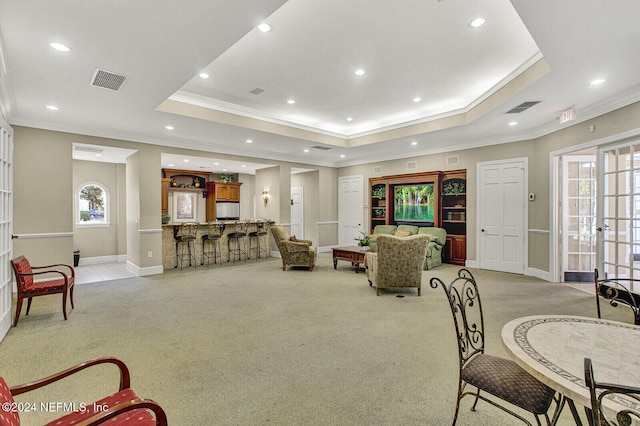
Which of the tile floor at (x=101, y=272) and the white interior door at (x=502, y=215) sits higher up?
the white interior door at (x=502, y=215)

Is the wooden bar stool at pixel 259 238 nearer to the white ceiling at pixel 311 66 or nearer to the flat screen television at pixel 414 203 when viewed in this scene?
the white ceiling at pixel 311 66

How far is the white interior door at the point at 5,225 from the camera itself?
3.42 m

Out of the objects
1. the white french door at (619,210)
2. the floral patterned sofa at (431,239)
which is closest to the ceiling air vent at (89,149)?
the floral patterned sofa at (431,239)

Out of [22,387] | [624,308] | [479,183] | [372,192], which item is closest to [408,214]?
[372,192]

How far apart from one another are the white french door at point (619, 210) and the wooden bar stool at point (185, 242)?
738 cm

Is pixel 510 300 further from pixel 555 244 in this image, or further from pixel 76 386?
pixel 76 386

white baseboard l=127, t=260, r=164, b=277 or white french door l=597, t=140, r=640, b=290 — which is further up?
white french door l=597, t=140, r=640, b=290

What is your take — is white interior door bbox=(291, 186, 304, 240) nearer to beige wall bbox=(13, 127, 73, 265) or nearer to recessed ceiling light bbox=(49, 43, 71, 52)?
beige wall bbox=(13, 127, 73, 265)

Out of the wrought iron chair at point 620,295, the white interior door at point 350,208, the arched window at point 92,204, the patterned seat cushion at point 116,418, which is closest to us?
the patterned seat cushion at point 116,418

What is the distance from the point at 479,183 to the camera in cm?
711

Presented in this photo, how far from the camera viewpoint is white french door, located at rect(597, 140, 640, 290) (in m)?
4.15

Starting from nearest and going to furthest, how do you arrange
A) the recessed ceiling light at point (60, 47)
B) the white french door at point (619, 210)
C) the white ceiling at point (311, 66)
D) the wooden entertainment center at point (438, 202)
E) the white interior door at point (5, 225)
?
the white ceiling at point (311, 66) < the recessed ceiling light at point (60, 47) < the white interior door at point (5, 225) < the white french door at point (619, 210) < the wooden entertainment center at point (438, 202)

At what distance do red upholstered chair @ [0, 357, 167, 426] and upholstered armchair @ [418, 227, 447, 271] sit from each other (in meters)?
A: 6.21

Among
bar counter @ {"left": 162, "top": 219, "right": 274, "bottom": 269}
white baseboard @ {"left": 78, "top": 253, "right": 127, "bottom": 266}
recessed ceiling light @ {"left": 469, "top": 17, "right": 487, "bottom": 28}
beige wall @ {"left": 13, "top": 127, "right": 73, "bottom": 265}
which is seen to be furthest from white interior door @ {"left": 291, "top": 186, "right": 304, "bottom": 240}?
recessed ceiling light @ {"left": 469, "top": 17, "right": 487, "bottom": 28}
